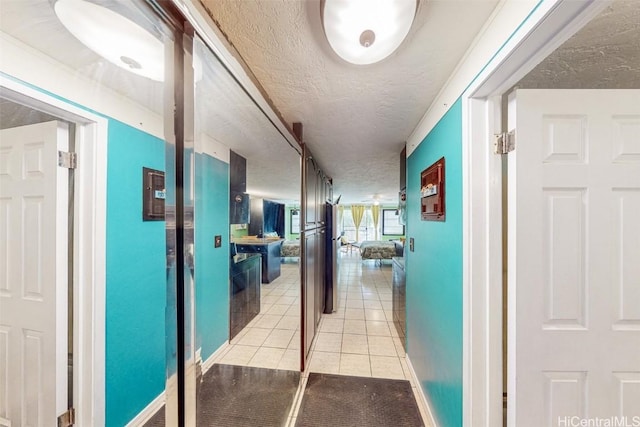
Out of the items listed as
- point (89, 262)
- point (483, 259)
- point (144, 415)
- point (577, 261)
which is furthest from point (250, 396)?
point (577, 261)

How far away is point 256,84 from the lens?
1174mm

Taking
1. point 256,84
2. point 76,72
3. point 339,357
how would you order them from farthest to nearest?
point 339,357
point 256,84
point 76,72

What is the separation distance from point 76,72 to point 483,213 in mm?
1859

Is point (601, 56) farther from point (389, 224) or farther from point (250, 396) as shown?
→ point (389, 224)

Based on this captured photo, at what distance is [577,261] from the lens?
3.08 ft

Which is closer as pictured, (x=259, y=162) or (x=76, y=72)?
(x=76, y=72)

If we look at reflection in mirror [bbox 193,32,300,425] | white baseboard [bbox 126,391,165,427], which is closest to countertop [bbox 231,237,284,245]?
reflection in mirror [bbox 193,32,300,425]

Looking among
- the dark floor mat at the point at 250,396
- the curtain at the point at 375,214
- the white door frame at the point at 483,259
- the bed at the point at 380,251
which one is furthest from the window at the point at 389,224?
the white door frame at the point at 483,259

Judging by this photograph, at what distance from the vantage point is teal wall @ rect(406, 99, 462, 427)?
1.19 metres

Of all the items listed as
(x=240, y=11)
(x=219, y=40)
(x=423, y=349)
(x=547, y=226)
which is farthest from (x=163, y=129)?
(x=423, y=349)

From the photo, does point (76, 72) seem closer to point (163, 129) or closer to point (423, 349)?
point (163, 129)

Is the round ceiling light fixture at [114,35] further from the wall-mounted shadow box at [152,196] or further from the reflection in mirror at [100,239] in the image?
the wall-mounted shadow box at [152,196]

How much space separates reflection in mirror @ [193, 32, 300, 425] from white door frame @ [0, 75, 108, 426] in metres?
0.47

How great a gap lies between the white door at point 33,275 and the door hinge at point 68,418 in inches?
0.9
